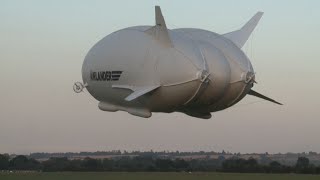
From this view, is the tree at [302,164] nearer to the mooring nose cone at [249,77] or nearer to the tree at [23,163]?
the tree at [23,163]

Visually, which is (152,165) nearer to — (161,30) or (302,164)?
(302,164)

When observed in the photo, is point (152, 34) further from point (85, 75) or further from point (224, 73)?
point (85, 75)

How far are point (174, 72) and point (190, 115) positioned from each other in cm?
548

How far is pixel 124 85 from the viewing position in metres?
30.2

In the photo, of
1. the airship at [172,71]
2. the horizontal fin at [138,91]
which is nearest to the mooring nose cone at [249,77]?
the airship at [172,71]

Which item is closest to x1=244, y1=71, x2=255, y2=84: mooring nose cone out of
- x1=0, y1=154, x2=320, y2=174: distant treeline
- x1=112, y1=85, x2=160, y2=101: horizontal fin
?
x1=112, y1=85, x2=160, y2=101: horizontal fin

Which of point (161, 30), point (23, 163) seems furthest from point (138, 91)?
point (23, 163)

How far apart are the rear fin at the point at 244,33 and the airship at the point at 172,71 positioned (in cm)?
390

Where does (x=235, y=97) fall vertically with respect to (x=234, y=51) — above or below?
below

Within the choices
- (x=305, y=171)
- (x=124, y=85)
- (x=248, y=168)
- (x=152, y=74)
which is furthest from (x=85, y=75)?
(x=248, y=168)

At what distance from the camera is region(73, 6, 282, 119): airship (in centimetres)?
2800

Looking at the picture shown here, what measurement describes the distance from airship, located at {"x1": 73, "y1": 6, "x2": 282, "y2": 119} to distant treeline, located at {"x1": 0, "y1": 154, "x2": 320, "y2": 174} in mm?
78089

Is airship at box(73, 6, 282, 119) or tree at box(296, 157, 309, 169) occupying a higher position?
tree at box(296, 157, 309, 169)

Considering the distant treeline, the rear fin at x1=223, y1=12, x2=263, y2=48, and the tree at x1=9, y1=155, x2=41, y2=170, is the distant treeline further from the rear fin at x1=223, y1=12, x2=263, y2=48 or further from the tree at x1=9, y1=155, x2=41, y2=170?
the rear fin at x1=223, y1=12, x2=263, y2=48
